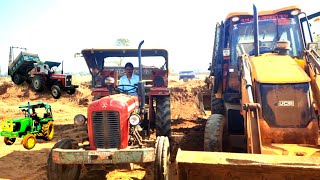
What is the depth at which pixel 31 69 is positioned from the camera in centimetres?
1689

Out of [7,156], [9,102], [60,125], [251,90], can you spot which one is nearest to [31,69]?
[9,102]

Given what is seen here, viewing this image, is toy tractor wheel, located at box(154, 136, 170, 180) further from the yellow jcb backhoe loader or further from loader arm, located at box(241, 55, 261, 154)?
loader arm, located at box(241, 55, 261, 154)

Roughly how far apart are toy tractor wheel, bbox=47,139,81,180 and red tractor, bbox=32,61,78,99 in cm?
1115

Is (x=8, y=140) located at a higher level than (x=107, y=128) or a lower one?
lower

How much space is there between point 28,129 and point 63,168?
448 cm

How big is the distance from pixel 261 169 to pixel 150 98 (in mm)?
4174

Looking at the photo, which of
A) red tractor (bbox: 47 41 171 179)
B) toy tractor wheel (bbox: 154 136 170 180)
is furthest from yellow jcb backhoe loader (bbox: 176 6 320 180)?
red tractor (bbox: 47 41 171 179)

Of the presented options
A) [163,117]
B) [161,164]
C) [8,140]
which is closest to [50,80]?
[8,140]

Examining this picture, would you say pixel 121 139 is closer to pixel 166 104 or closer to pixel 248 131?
pixel 248 131

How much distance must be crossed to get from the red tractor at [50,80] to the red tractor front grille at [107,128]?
11.7 m

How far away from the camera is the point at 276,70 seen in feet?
13.9

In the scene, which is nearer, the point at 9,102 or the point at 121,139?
the point at 121,139

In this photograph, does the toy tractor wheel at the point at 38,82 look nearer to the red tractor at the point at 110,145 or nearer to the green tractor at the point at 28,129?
the green tractor at the point at 28,129

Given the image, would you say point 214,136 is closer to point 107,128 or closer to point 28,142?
point 107,128
